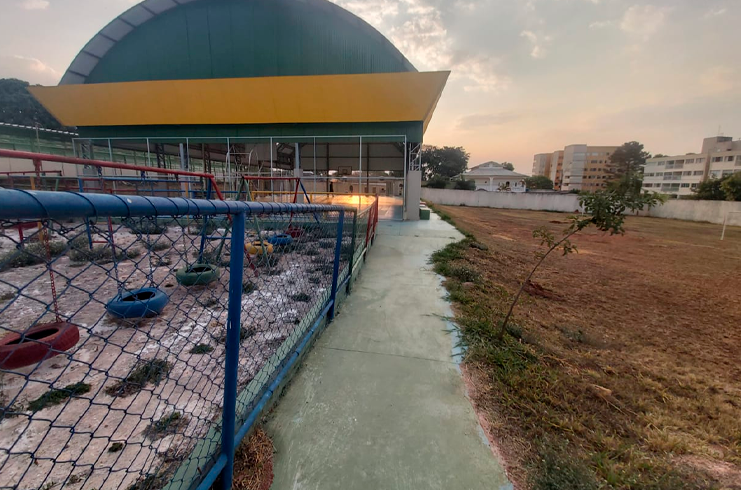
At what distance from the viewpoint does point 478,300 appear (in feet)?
14.1

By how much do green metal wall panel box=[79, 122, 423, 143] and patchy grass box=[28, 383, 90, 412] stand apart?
36.3 feet

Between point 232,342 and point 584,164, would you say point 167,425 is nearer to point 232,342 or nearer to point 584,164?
point 232,342

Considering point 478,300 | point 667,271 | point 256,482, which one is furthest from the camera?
point 667,271

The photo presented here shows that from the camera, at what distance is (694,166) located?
5572cm

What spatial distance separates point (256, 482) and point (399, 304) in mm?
2680

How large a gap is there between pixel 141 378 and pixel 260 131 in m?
11.8

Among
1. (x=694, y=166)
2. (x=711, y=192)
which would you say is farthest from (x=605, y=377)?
(x=694, y=166)

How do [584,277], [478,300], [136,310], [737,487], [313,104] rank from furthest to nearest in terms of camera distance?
[313,104]
[584,277]
[478,300]
[136,310]
[737,487]

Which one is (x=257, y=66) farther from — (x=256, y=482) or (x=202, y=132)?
(x=256, y=482)

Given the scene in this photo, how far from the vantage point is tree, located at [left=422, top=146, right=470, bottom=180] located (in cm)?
5191

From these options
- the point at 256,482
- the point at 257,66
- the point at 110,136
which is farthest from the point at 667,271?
the point at 110,136

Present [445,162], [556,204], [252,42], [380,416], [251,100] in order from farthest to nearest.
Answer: [445,162]
[556,204]
[252,42]
[251,100]
[380,416]

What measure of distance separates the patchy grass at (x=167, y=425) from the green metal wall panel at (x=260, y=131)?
1129 cm

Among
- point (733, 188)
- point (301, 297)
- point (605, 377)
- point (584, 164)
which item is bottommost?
point (605, 377)
